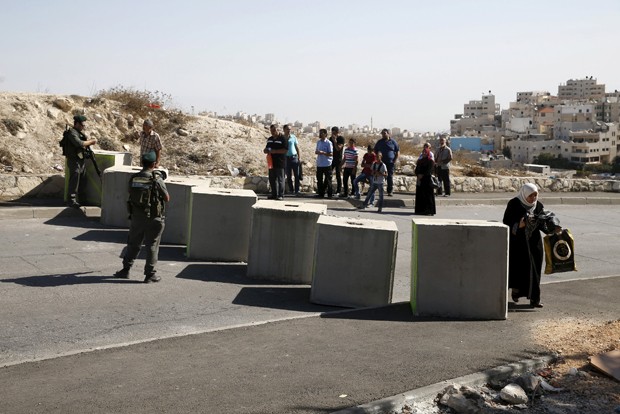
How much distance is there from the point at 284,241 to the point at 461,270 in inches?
105

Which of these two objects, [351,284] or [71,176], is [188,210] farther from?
[351,284]

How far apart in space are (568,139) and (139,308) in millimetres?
127997

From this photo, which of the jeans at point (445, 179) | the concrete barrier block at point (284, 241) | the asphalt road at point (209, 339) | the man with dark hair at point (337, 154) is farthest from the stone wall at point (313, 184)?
the asphalt road at point (209, 339)

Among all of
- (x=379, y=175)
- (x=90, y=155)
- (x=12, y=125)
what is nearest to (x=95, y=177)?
(x=90, y=155)

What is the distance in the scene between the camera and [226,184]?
65.2ft

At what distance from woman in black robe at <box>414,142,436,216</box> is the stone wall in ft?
12.0

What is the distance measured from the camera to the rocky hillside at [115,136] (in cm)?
2047

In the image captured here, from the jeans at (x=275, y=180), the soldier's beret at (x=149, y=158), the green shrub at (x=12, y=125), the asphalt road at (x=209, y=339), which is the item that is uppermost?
the green shrub at (x=12, y=125)

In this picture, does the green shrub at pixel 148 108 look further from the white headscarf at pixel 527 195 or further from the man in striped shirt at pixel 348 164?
the white headscarf at pixel 527 195

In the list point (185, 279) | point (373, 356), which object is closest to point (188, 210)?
point (185, 279)

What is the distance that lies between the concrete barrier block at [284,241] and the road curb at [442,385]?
13.1 ft

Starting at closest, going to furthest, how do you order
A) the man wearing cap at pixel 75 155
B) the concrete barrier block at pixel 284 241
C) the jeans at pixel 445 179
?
the concrete barrier block at pixel 284 241
the man wearing cap at pixel 75 155
the jeans at pixel 445 179

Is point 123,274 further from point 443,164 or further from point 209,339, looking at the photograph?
point 443,164

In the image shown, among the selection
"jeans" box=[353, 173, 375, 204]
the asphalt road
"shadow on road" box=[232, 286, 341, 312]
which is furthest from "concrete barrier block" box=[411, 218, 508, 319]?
"jeans" box=[353, 173, 375, 204]
